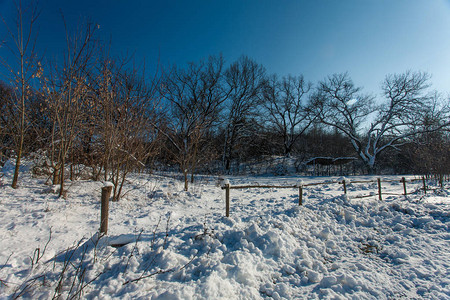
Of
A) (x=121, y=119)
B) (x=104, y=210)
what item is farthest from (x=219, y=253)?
(x=121, y=119)

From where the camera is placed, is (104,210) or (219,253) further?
(104,210)

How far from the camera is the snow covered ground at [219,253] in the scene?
7.65ft

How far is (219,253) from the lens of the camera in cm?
317

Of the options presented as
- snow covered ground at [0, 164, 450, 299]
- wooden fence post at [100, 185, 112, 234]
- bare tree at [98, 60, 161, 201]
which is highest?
bare tree at [98, 60, 161, 201]

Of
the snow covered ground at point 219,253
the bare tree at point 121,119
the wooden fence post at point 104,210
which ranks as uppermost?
the bare tree at point 121,119

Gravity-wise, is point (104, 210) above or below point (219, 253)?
above

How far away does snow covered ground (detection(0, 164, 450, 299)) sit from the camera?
233 centimetres

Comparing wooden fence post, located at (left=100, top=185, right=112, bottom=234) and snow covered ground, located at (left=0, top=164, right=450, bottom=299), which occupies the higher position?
wooden fence post, located at (left=100, top=185, right=112, bottom=234)

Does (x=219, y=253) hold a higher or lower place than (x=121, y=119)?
lower

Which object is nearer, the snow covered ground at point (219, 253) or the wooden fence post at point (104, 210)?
the snow covered ground at point (219, 253)

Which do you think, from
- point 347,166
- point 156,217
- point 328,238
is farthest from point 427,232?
point 347,166

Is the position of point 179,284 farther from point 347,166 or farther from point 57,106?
point 347,166

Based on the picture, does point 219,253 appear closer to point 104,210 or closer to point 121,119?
point 104,210

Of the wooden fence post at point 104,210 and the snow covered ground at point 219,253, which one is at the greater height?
the wooden fence post at point 104,210
